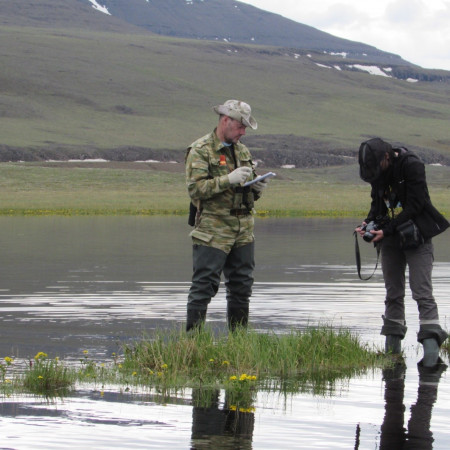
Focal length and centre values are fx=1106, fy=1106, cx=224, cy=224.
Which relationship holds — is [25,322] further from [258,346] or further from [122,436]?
[122,436]

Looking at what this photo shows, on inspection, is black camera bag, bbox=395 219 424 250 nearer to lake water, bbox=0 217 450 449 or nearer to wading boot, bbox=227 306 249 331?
lake water, bbox=0 217 450 449

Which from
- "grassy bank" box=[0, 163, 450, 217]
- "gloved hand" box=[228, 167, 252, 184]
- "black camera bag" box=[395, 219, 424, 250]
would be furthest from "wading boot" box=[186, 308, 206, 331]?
"grassy bank" box=[0, 163, 450, 217]

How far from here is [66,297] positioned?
12.6m

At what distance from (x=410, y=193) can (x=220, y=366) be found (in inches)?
78.9

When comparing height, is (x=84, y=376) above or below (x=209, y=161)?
below

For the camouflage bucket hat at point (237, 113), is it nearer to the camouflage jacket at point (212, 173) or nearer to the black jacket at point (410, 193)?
the camouflage jacket at point (212, 173)

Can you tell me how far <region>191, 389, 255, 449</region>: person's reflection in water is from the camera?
5.23 metres

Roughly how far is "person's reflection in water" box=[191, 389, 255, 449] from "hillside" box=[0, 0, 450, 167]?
80.8 metres

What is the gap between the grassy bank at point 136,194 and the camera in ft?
125

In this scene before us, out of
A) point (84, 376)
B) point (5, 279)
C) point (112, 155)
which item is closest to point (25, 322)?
point (84, 376)

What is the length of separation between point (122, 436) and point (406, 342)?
13.4ft

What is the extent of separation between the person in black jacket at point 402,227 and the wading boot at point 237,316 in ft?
3.49

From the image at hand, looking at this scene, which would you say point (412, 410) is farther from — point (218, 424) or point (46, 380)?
point (46, 380)

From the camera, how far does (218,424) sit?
563 centimetres
